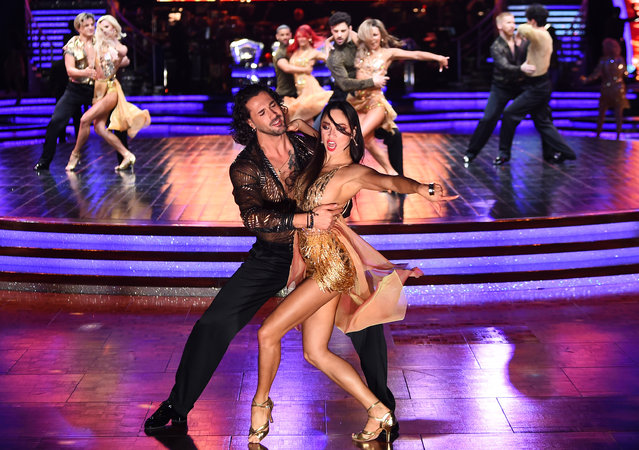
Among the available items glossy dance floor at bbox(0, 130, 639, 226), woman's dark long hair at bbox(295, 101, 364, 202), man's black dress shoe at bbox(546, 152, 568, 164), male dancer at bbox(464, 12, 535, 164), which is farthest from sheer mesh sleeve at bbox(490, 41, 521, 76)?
woman's dark long hair at bbox(295, 101, 364, 202)

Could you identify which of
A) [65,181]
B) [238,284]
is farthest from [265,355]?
[65,181]

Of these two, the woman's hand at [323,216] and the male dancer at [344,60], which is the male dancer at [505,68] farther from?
the woman's hand at [323,216]

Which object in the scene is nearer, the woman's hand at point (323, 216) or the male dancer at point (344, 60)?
the woman's hand at point (323, 216)

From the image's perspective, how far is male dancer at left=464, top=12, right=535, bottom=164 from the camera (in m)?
8.24


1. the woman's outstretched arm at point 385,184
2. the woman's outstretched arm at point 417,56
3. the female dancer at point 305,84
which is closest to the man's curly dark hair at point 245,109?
the woman's outstretched arm at point 385,184

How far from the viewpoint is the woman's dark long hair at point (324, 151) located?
11.5 ft

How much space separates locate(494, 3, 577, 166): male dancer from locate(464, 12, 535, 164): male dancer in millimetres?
85

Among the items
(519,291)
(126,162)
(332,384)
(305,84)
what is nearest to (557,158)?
(305,84)

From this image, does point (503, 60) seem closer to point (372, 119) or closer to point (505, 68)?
point (505, 68)

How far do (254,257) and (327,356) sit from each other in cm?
55

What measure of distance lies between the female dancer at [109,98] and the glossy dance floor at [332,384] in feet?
10.5

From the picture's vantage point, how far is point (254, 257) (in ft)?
12.3

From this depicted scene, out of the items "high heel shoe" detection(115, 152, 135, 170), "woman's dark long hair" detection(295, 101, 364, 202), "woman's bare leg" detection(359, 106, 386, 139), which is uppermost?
"woman's dark long hair" detection(295, 101, 364, 202)

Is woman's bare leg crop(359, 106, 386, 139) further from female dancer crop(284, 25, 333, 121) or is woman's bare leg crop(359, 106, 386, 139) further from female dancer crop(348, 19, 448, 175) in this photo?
female dancer crop(284, 25, 333, 121)
